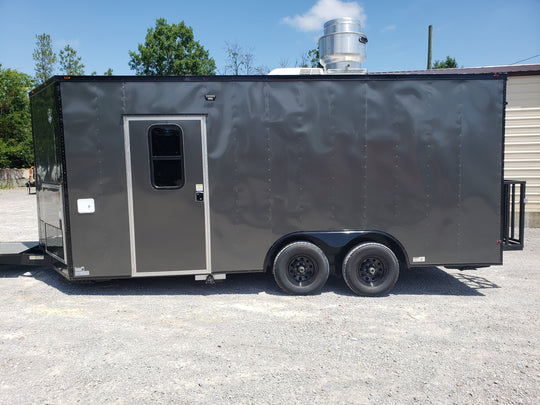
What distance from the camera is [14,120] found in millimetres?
30438

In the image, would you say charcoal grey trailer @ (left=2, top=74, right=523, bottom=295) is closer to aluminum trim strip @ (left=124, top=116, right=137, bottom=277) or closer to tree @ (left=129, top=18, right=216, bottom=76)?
aluminum trim strip @ (left=124, top=116, right=137, bottom=277)

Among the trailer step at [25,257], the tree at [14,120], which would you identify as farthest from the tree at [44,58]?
the trailer step at [25,257]

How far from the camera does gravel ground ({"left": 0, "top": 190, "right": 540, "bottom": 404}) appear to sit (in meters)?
3.14

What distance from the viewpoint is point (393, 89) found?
5.23 metres

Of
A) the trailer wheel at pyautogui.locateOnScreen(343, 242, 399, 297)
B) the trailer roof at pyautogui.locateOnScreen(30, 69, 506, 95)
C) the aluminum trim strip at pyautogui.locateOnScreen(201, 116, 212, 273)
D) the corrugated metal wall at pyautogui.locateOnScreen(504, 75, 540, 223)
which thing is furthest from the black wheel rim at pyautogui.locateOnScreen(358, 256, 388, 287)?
the corrugated metal wall at pyautogui.locateOnScreen(504, 75, 540, 223)

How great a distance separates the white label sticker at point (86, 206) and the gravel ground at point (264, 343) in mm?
1244

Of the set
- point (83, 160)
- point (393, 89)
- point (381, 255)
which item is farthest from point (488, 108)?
point (83, 160)

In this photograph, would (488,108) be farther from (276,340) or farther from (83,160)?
(83,160)

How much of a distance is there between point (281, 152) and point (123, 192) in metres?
2.21

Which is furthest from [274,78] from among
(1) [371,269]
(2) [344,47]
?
(1) [371,269]

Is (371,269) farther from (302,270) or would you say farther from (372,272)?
(302,270)

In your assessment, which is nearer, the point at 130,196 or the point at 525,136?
the point at 130,196

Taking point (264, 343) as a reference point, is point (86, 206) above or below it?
above

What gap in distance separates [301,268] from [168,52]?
3221 cm
